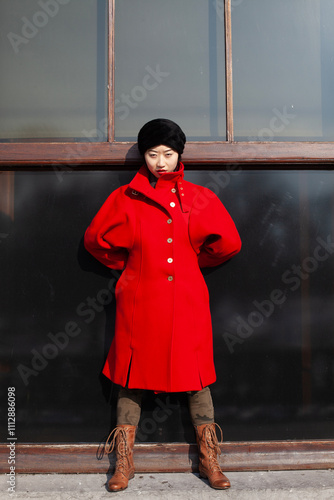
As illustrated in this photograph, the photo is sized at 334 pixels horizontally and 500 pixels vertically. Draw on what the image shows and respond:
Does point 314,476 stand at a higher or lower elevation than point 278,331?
lower

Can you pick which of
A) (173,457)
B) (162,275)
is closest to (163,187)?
(162,275)

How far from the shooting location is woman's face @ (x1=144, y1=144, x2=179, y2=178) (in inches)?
79.0

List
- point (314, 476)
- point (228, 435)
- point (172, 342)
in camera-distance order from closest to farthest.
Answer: point (172, 342) < point (314, 476) < point (228, 435)

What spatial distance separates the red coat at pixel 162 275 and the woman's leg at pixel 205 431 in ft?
0.40

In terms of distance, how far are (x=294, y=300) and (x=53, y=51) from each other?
6.08 feet

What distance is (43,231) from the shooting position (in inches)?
90.3

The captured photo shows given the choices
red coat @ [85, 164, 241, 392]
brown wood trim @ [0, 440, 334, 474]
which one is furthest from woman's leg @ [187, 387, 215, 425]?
brown wood trim @ [0, 440, 334, 474]

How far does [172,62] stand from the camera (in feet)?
7.65

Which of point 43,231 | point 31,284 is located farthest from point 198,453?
point 43,231

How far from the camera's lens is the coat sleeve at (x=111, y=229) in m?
2.03

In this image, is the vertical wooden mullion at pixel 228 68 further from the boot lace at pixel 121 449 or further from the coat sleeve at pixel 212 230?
the boot lace at pixel 121 449

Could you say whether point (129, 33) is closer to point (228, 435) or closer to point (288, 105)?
point (288, 105)

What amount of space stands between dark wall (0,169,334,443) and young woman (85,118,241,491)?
208 mm

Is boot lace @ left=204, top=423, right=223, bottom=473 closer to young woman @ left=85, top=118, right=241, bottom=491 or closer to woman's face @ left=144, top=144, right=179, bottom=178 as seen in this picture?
young woman @ left=85, top=118, right=241, bottom=491
